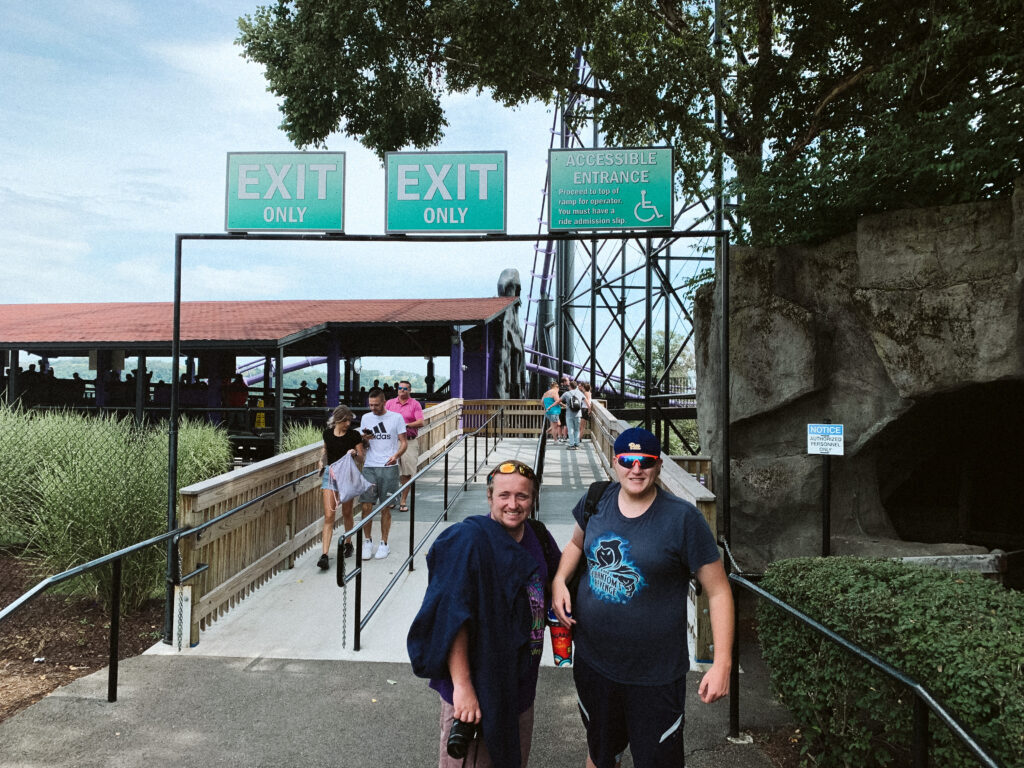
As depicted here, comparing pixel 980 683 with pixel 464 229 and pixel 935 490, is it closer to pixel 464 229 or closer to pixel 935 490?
pixel 464 229

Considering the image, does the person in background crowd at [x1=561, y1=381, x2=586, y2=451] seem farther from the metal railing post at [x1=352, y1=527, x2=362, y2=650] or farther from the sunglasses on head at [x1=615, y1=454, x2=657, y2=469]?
the sunglasses on head at [x1=615, y1=454, x2=657, y2=469]

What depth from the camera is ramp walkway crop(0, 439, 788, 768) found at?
3.60m

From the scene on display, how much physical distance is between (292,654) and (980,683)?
4102 mm

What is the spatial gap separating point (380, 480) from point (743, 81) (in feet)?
37.6

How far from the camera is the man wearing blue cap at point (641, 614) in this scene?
2.53 meters

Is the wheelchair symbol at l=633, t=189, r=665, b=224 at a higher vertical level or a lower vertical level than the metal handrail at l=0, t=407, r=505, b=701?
higher

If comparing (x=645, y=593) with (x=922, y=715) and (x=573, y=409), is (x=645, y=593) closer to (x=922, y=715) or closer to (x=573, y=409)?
(x=922, y=715)

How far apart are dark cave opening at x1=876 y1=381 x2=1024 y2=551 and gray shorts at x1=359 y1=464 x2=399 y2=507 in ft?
23.3

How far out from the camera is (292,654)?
491 cm

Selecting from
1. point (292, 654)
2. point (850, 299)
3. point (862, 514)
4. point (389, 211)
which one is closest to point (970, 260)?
point (850, 299)

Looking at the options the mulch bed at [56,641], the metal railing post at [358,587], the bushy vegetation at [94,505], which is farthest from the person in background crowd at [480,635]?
the bushy vegetation at [94,505]

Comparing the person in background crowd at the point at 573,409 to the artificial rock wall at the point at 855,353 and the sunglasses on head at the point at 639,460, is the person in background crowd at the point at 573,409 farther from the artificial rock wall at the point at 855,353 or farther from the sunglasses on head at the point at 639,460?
the sunglasses on head at the point at 639,460

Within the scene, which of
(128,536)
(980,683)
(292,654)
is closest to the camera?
(980,683)

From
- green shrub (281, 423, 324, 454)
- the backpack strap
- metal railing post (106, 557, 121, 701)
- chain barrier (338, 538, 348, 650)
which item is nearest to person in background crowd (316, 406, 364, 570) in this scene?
chain barrier (338, 538, 348, 650)
